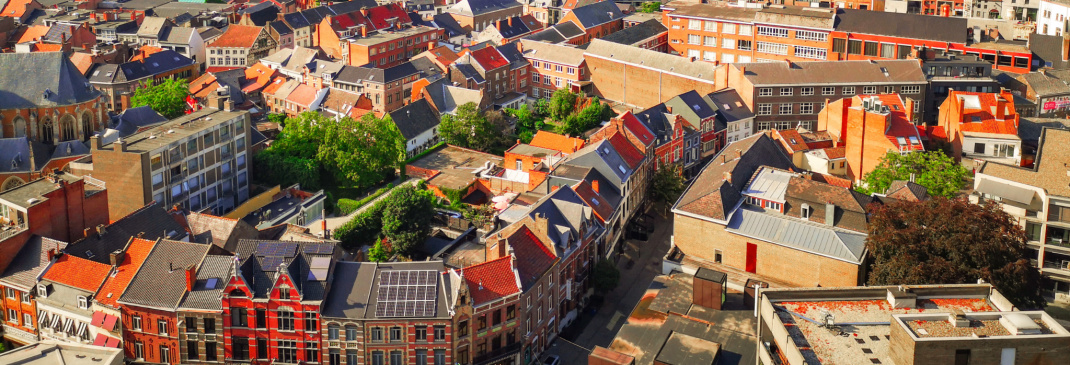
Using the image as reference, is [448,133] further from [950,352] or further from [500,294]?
[950,352]

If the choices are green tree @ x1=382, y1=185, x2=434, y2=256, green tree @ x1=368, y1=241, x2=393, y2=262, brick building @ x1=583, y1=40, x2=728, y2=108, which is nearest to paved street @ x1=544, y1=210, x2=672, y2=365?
green tree @ x1=382, y1=185, x2=434, y2=256

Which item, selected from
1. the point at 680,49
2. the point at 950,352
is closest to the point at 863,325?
the point at 950,352

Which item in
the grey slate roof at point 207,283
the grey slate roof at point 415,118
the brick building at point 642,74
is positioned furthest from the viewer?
the brick building at point 642,74

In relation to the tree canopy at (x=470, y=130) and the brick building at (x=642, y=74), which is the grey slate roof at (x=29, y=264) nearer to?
the tree canopy at (x=470, y=130)

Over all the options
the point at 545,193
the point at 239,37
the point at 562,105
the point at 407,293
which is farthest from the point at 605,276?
the point at 239,37

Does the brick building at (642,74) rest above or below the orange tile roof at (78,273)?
above

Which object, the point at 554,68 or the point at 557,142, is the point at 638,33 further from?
the point at 557,142

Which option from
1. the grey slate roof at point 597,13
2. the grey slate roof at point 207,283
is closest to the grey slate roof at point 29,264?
the grey slate roof at point 207,283
